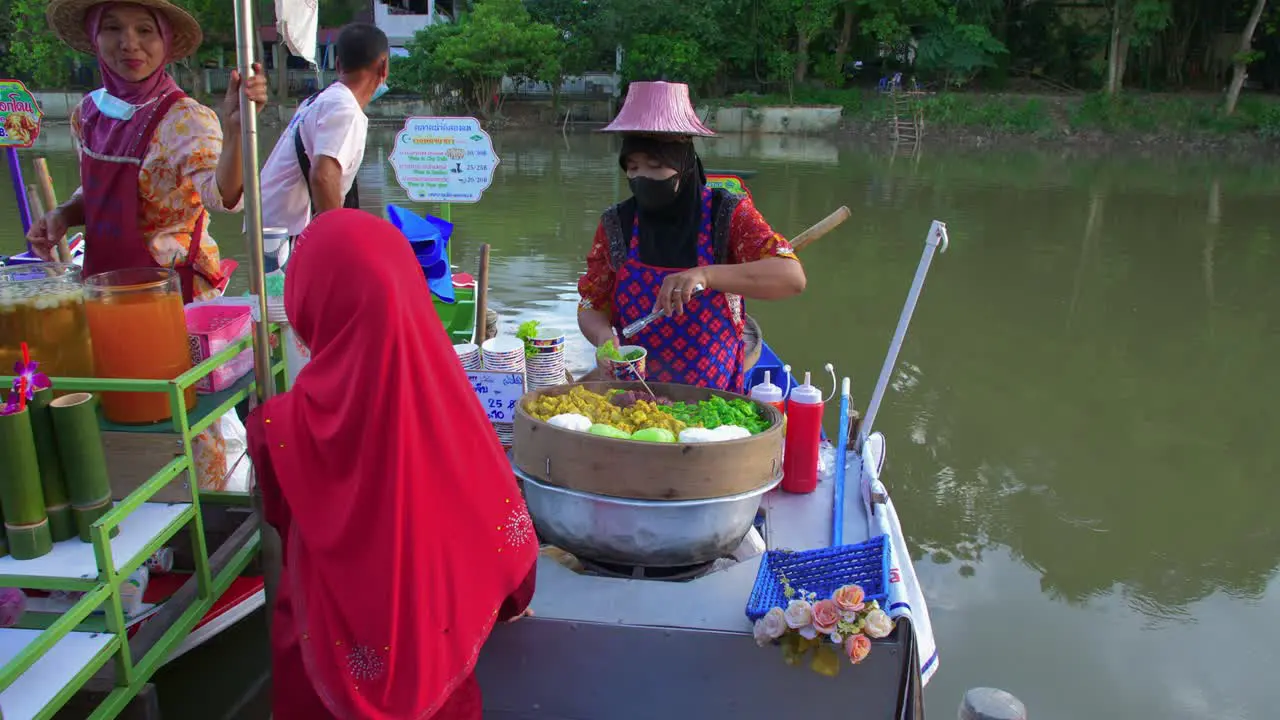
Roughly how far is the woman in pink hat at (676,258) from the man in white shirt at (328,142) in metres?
0.92

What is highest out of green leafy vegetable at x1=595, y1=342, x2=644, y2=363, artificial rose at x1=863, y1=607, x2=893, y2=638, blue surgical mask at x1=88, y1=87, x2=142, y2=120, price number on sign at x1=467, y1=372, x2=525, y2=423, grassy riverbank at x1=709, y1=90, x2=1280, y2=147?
grassy riverbank at x1=709, y1=90, x2=1280, y2=147

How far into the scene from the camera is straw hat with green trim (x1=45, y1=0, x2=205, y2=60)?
2.46 meters

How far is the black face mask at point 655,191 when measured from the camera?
2.53 m

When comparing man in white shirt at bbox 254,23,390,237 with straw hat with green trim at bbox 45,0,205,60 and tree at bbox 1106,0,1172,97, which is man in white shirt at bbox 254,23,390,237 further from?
tree at bbox 1106,0,1172,97

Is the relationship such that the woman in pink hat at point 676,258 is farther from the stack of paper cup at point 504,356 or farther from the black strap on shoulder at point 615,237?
the stack of paper cup at point 504,356

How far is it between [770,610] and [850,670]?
223 millimetres

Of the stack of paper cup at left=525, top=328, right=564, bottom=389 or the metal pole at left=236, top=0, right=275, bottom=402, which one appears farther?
the stack of paper cup at left=525, top=328, right=564, bottom=389

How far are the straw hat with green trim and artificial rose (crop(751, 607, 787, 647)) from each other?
2.27 meters

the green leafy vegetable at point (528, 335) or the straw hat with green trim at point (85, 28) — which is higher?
the straw hat with green trim at point (85, 28)

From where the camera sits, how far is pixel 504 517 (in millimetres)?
1626

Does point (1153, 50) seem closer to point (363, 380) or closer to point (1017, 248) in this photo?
point (1017, 248)

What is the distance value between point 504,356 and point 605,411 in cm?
44

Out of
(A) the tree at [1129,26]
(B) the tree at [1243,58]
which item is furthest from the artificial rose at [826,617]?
(A) the tree at [1129,26]

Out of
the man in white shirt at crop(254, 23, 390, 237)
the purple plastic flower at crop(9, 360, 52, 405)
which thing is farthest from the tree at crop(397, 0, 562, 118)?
the purple plastic flower at crop(9, 360, 52, 405)
